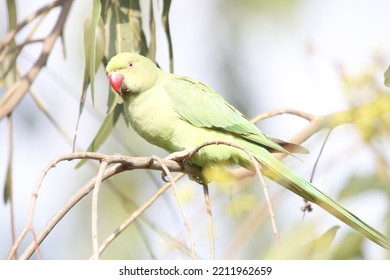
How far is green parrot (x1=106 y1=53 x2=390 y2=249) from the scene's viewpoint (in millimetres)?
2107

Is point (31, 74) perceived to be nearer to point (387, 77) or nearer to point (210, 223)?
point (210, 223)

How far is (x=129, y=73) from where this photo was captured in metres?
2.19

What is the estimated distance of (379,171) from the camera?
4.18 ft

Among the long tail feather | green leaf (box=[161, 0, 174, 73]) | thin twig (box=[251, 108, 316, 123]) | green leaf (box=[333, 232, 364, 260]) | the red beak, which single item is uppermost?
green leaf (box=[161, 0, 174, 73])

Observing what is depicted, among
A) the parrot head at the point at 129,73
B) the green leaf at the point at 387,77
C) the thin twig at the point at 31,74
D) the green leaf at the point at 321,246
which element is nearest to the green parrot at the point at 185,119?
the parrot head at the point at 129,73

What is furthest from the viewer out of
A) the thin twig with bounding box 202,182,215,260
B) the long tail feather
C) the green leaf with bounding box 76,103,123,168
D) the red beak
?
the red beak

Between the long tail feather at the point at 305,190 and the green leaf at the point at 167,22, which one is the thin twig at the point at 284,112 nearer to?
the long tail feather at the point at 305,190

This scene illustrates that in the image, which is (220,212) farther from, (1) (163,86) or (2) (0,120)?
(2) (0,120)

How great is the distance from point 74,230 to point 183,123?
961 millimetres

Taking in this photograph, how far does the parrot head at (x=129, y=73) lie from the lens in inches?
86.1

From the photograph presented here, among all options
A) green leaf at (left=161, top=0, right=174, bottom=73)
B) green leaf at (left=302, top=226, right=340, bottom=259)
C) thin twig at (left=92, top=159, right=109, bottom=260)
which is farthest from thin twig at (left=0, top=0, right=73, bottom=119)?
green leaf at (left=302, top=226, right=340, bottom=259)

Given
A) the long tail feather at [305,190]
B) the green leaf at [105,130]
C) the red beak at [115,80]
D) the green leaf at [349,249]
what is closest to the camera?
the green leaf at [349,249]

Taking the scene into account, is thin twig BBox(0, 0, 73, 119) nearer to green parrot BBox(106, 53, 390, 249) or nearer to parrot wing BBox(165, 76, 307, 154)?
green parrot BBox(106, 53, 390, 249)
